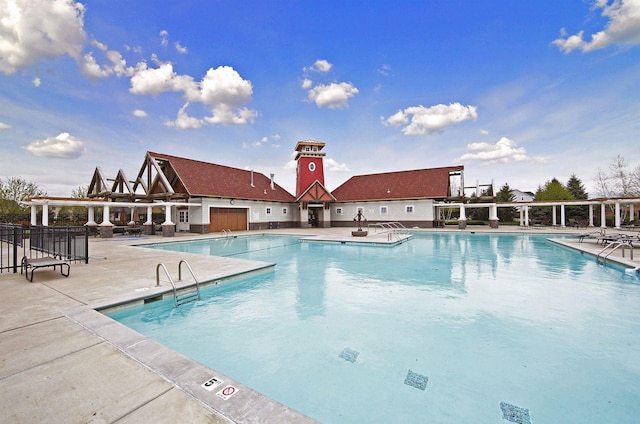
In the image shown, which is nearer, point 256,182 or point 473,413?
point 473,413

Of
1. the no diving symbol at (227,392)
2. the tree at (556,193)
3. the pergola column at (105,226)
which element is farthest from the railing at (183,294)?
the tree at (556,193)

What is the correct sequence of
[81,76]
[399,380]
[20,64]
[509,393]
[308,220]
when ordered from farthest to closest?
1. [308,220]
2. [81,76]
3. [20,64]
4. [399,380]
5. [509,393]

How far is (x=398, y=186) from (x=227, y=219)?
765 inches

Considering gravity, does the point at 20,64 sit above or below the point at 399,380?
above

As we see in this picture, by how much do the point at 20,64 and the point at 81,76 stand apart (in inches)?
120

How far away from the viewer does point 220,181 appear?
26656mm

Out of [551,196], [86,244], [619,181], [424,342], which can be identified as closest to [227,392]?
[424,342]

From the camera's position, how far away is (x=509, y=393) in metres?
3.19

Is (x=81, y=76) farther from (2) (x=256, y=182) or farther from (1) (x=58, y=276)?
(2) (x=256, y=182)

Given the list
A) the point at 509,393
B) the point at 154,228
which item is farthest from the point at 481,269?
the point at 154,228

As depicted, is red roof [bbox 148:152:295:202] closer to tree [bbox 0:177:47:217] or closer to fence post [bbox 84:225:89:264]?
fence post [bbox 84:225:89:264]

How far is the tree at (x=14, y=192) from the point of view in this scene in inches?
1085

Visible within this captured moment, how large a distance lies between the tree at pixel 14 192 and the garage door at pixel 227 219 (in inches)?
821

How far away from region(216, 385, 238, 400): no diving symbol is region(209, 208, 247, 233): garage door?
23531 mm
